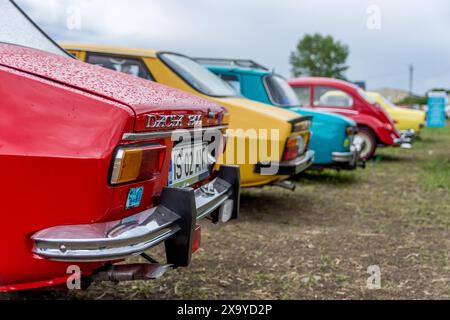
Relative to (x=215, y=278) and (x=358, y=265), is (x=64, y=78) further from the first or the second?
(x=358, y=265)

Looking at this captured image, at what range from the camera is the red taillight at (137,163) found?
2.13 m

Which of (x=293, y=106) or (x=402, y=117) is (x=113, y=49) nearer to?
(x=293, y=106)

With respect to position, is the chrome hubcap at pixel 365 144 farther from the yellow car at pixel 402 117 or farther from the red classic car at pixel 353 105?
the yellow car at pixel 402 117

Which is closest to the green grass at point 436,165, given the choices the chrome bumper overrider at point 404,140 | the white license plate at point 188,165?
the chrome bumper overrider at point 404,140

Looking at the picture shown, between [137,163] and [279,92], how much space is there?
5.22m

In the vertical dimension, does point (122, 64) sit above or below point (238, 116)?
above

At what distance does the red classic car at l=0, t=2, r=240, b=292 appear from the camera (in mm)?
2033

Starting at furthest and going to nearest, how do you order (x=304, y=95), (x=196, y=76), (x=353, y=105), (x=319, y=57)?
(x=319, y=57) → (x=353, y=105) → (x=304, y=95) → (x=196, y=76)

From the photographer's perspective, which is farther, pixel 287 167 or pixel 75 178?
pixel 287 167

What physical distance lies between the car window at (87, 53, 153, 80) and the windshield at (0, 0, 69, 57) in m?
1.89

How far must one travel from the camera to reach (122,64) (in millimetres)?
5414

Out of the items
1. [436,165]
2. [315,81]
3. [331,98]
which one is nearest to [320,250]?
[315,81]

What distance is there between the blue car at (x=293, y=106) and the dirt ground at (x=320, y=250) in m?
0.48
